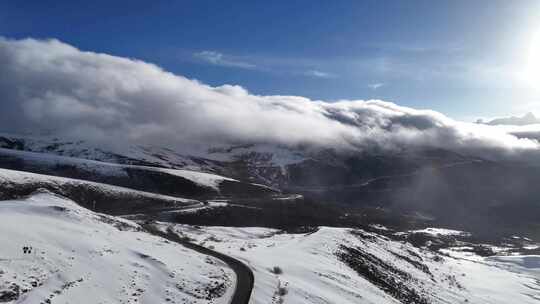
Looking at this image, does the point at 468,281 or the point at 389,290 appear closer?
the point at 389,290

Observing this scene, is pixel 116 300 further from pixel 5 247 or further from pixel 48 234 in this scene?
pixel 48 234

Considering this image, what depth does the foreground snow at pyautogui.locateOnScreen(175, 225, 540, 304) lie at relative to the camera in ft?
137

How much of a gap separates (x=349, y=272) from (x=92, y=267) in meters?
32.0

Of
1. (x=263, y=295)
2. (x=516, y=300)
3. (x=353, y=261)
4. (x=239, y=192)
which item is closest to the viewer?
(x=263, y=295)

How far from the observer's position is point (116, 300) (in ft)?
95.0

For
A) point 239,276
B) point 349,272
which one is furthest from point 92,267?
point 349,272

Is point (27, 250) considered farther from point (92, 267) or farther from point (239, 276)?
point (239, 276)

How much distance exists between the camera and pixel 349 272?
56062mm

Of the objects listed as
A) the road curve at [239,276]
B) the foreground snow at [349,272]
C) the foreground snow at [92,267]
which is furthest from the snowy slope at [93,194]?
the foreground snow at [92,267]

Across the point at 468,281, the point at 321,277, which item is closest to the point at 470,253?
the point at 468,281

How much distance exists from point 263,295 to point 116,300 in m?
11.3

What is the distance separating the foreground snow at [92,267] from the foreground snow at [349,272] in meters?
4.90

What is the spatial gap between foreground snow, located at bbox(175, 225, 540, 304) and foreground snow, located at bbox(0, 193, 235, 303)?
4.90 m

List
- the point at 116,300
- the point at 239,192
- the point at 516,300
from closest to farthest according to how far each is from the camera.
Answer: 1. the point at 116,300
2. the point at 516,300
3. the point at 239,192
